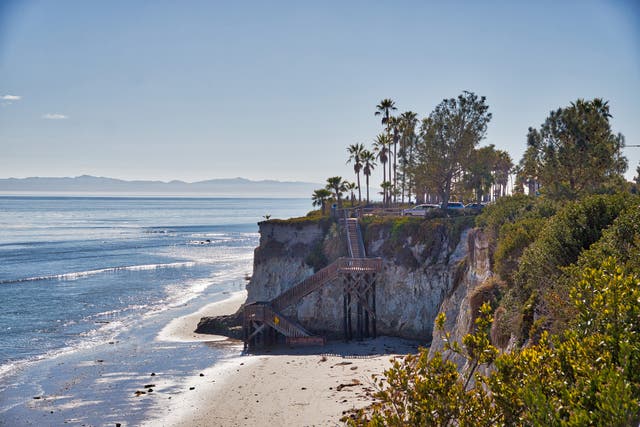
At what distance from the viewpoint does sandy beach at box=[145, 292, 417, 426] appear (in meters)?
24.0

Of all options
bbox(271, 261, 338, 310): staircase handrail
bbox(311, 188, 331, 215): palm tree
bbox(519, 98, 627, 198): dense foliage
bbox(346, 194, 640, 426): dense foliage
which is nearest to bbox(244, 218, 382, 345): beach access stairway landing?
bbox(271, 261, 338, 310): staircase handrail

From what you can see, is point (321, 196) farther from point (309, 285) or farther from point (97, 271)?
point (97, 271)

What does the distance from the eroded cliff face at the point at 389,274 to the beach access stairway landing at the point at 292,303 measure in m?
1.80

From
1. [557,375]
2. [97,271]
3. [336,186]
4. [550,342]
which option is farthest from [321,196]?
[557,375]

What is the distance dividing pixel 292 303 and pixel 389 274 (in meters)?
7.11

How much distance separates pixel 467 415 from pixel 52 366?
102ft

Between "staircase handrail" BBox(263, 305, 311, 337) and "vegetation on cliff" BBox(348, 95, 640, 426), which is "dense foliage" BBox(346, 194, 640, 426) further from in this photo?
"staircase handrail" BBox(263, 305, 311, 337)

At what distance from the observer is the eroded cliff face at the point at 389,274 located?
3672 centimetres

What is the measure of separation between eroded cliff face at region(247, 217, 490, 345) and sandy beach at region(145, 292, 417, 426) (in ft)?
7.37

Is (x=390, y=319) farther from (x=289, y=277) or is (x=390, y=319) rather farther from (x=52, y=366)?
(x=52, y=366)

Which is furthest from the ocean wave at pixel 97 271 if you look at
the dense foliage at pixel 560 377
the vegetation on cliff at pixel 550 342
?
the dense foliage at pixel 560 377

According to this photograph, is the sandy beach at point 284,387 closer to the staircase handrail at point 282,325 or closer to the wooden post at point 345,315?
the staircase handrail at point 282,325

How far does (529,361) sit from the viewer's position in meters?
8.41

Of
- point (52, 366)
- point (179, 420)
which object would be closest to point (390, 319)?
point (179, 420)
